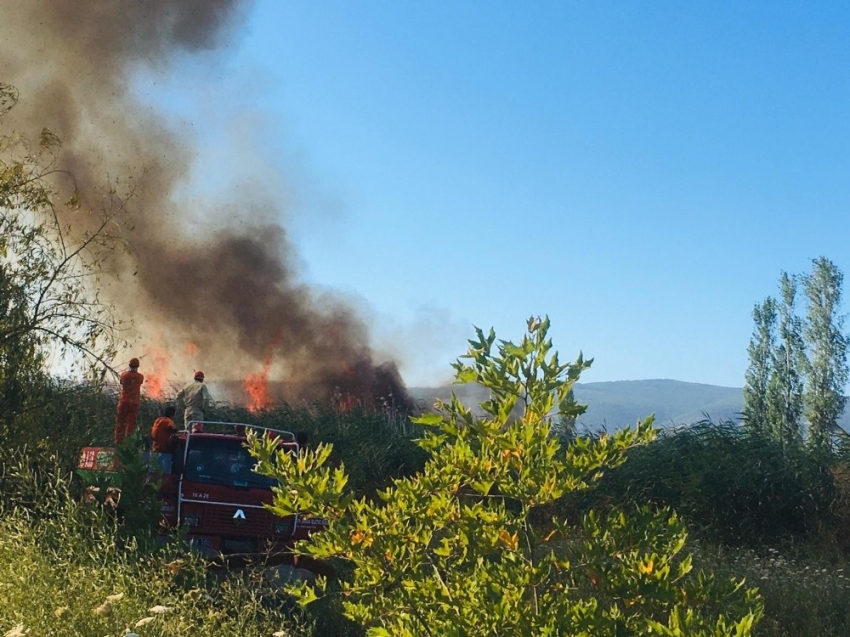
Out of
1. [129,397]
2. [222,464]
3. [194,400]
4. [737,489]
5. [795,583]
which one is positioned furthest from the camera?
Answer: [194,400]

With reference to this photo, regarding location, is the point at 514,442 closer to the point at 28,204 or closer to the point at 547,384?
the point at 547,384

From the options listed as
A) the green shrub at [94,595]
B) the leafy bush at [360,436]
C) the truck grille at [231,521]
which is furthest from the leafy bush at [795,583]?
the leafy bush at [360,436]

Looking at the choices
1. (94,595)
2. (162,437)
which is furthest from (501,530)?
(162,437)

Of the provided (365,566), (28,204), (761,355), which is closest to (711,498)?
(28,204)

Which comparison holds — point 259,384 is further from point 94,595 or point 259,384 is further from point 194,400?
point 94,595

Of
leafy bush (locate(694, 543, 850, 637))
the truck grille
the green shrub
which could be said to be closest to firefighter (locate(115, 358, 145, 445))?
the truck grille

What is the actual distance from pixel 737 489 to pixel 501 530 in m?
13.0

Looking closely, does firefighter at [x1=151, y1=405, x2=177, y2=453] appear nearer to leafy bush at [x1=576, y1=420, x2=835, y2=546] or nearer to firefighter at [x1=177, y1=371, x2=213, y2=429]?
firefighter at [x1=177, y1=371, x2=213, y2=429]

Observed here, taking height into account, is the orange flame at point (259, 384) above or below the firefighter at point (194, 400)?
above

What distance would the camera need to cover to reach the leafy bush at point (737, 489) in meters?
16.5

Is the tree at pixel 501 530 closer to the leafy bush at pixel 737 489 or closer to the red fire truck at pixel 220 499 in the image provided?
the red fire truck at pixel 220 499

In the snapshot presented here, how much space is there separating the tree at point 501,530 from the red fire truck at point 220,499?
6.05 metres

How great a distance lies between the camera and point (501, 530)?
193 inches

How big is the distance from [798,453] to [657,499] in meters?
2.70
